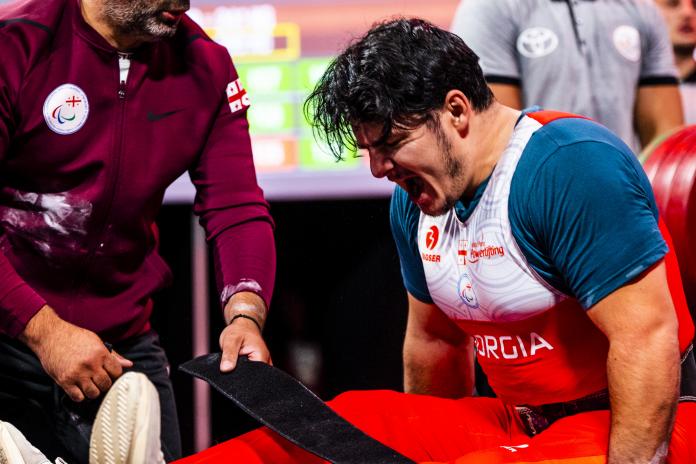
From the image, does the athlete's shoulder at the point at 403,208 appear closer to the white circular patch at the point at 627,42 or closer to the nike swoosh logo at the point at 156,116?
the nike swoosh logo at the point at 156,116

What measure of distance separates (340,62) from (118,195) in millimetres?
482

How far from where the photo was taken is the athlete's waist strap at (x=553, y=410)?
63.1 inches

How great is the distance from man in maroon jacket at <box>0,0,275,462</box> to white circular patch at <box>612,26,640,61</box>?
1.18 m

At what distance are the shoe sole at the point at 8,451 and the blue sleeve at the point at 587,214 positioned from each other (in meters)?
0.79

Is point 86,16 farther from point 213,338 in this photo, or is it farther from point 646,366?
point 213,338

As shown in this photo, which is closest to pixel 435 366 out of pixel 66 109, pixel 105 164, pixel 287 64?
pixel 105 164

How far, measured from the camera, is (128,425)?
144 centimetres

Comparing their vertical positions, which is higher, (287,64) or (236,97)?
(236,97)

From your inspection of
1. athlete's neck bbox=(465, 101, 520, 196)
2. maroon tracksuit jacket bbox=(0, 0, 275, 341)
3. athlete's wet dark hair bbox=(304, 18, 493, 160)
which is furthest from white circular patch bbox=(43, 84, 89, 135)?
athlete's neck bbox=(465, 101, 520, 196)

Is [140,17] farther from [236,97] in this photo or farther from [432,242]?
[432,242]

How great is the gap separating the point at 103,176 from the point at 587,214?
85 centimetres

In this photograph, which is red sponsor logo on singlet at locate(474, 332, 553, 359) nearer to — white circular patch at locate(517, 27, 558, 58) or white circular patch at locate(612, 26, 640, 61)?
white circular patch at locate(517, 27, 558, 58)

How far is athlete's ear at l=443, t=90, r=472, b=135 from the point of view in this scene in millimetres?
1565

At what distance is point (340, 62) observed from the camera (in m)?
1.62
